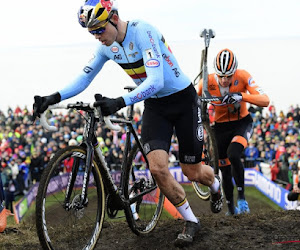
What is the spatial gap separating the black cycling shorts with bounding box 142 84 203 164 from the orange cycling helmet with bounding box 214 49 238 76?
220 centimetres

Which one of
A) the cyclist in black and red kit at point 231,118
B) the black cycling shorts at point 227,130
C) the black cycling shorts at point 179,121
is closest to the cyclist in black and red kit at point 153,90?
the black cycling shorts at point 179,121

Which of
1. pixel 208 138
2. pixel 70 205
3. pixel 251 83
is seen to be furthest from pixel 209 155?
pixel 70 205

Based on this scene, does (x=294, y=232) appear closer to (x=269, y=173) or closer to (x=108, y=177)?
(x=108, y=177)

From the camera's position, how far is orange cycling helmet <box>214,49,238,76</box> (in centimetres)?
777

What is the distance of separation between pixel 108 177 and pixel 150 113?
0.89 metres

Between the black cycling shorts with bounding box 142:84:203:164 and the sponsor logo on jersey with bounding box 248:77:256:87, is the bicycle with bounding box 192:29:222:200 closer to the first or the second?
the sponsor logo on jersey with bounding box 248:77:256:87

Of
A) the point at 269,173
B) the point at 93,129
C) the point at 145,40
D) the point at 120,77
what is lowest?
the point at 269,173

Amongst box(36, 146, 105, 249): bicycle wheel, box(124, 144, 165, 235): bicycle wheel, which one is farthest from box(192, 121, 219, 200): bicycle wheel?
box(36, 146, 105, 249): bicycle wheel

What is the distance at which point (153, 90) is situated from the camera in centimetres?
491

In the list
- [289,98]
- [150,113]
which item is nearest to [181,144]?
[150,113]

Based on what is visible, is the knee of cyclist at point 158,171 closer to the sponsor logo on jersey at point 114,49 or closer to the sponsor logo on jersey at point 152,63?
the sponsor logo on jersey at point 152,63

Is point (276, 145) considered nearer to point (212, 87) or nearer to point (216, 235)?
point (212, 87)

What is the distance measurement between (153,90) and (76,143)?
1385 cm

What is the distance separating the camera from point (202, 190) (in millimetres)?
8266
